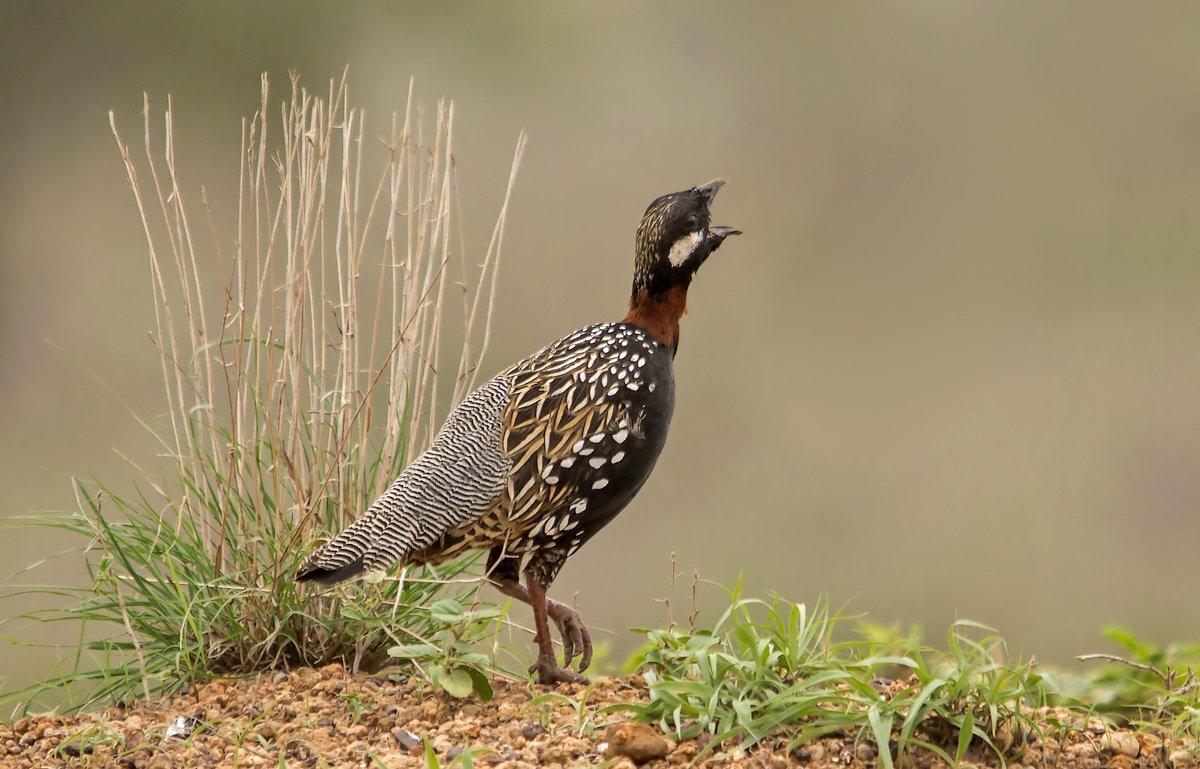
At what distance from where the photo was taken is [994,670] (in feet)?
12.0

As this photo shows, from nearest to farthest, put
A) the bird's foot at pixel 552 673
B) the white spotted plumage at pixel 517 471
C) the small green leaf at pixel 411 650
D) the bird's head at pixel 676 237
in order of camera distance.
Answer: the small green leaf at pixel 411 650 < the white spotted plumage at pixel 517 471 < the bird's foot at pixel 552 673 < the bird's head at pixel 676 237

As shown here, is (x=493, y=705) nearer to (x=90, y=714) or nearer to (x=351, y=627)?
(x=351, y=627)

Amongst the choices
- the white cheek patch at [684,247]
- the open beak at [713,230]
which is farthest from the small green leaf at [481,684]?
the open beak at [713,230]

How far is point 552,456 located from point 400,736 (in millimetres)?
1030

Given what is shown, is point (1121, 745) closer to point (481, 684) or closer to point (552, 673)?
point (552, 673)

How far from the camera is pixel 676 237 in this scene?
4508mm

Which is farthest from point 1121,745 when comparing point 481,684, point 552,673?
point 481,684

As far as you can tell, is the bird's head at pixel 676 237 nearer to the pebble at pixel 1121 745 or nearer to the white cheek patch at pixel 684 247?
the white cheek patch at pixel 684 247

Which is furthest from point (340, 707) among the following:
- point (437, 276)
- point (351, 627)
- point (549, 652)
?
point (437, 276)

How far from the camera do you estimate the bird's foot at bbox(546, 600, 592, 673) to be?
14.8 ft

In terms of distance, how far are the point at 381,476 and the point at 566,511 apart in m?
0.87

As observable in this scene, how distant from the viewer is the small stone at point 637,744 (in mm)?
3584

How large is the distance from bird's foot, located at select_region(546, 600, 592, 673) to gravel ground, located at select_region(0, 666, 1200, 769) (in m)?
0.23

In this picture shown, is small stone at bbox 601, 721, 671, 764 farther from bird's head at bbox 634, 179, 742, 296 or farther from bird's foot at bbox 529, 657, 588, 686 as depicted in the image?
bird's head at bbox 634, 179, 742, 296
